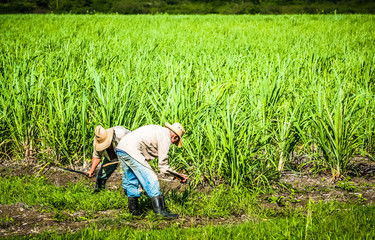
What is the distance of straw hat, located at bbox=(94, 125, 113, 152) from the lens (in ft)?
10.8

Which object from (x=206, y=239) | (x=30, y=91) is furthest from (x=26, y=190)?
(x=206, y=239)

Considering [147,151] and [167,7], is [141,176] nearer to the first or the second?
[147,151]

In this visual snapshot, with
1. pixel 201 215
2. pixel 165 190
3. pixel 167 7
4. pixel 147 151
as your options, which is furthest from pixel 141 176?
pixel 167 7

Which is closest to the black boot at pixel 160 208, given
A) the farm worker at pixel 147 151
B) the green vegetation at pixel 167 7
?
the farm worker at pixel 147 151

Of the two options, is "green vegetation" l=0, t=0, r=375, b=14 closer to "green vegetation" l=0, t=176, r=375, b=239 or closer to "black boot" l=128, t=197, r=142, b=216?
"green vegetation" l=0, t=176, r=375, b=239

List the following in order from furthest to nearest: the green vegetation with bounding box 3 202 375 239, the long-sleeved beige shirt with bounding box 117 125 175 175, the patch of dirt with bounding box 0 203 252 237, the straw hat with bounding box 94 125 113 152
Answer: the straw hat with bounding box 94 125 113 152, the long-sleeved beige shirt with bounding box 117 125 175 175, the patch of dirt with bounding box 0 203 252 237, the green vegetation with bounding box 3 202 375 239

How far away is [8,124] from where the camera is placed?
4.41 meters

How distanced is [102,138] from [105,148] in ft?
0.30

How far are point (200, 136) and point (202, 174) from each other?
43 cm

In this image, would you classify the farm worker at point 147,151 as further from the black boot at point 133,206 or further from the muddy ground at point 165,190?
the muddy ground at point 165,190

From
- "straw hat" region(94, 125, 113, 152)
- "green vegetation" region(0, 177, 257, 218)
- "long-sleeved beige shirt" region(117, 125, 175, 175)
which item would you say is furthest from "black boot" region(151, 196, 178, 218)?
"straw hat" region(94, 125, 113, 152)

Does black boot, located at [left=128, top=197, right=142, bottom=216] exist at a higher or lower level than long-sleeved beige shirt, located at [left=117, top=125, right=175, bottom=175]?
lower

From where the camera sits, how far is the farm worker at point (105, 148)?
3.32m

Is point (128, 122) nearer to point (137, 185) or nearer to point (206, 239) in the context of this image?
point (137, 185)
